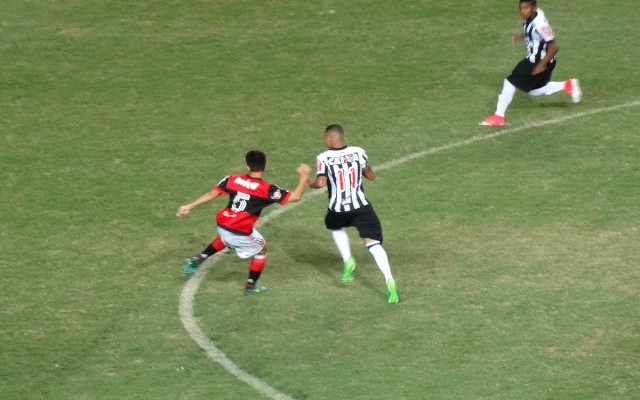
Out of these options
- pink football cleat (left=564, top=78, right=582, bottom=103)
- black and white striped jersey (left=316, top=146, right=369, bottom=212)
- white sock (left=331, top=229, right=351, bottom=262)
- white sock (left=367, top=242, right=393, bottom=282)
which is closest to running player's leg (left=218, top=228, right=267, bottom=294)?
white sock (left=331, top=229, right=351, bottom=262)

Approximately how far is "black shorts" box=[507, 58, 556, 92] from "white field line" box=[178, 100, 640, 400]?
1.99ft

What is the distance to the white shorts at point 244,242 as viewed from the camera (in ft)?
45.8

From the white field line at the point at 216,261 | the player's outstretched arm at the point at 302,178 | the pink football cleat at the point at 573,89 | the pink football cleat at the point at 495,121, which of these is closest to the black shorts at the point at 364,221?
the player's outstretched arm at the point at 302,178

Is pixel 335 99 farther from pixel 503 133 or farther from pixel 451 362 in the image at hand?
pixel 451 362

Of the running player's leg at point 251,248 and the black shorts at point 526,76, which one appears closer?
the running player's leg at point 251,248

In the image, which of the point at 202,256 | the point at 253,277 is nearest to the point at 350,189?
the point at 253,277

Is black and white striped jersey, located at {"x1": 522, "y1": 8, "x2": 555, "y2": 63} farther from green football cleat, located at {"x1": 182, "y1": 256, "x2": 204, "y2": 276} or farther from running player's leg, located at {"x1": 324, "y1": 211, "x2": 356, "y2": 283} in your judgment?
green football cleat, located at {"x1": 182, "y1": 256, "x2": 204, "y2": 276}

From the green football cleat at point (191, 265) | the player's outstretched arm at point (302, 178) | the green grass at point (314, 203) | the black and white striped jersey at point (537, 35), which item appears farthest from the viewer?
the black and white striped jersey at point (537, 35)

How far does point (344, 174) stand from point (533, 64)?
20.6 feet

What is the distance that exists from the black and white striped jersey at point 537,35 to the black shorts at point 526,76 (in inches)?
4.8

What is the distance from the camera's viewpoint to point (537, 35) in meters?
18.9

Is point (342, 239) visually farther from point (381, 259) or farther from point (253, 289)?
point (253, 289)

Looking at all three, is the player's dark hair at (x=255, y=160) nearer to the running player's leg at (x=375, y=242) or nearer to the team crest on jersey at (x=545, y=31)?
the running player's leg at (x=375, y=242)

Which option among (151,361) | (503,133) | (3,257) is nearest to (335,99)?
(503,133)
